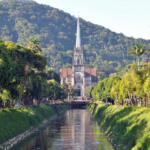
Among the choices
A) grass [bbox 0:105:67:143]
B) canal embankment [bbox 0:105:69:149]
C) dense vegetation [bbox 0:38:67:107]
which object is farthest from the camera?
grass [bbox 0:105:67:143]

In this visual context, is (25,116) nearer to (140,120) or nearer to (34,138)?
(34,138)

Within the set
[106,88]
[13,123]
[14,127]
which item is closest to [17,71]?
[13,123]

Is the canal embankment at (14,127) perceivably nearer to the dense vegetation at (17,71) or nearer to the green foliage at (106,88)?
the dense vegetation at (17,71)

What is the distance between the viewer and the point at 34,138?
70.3m

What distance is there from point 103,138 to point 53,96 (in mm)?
113637

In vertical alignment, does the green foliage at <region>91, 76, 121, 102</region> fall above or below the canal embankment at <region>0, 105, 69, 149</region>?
above

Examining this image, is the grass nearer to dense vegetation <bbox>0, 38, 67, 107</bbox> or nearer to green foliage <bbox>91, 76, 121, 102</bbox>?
dense vegetation <bbox>0, 38, 67, 107</bbox>

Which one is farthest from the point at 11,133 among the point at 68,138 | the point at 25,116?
the point at 25,116

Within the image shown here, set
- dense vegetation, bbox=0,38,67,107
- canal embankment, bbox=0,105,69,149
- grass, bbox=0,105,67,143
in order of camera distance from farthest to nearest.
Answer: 1. grass, bbox=0,105,67,143
2. dense vegetation, bbox=0,38,67,107
3. canal embankment, bbox=0,105,69,149

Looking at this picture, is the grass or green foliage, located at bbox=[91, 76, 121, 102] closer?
the grass

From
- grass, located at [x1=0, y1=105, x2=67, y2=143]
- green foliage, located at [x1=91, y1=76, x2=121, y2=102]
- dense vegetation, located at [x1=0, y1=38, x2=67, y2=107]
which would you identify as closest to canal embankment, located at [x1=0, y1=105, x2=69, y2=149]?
grass, located at [x1=0, y1=105, x2=67, y2=143]

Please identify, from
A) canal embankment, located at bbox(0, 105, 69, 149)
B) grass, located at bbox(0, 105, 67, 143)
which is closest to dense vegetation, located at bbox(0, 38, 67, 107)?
grass, located at bbox(0, 105, 67, 143)

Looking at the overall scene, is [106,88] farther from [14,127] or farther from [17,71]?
[14,127]

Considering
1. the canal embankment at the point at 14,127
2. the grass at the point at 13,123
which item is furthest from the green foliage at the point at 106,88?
the grass at the point at 13,123
